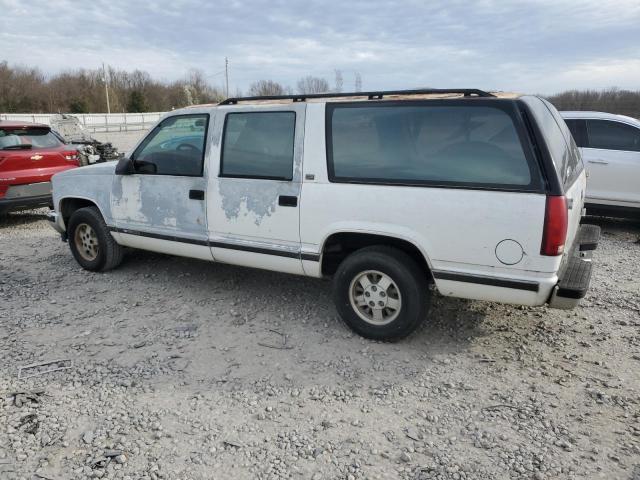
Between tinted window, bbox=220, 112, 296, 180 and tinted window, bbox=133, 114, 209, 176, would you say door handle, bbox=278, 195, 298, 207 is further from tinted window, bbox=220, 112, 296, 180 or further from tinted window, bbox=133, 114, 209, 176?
tinted window, bbox=133, 114, 209, 176

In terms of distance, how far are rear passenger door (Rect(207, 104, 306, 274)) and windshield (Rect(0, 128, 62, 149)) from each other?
527 centimetres

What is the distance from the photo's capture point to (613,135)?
7.44m

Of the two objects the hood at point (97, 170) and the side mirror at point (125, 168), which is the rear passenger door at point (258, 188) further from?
the hood at point (97, 170)

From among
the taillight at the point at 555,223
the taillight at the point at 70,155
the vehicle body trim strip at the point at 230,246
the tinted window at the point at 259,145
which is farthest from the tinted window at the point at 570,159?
the taillight at the point at 70,155

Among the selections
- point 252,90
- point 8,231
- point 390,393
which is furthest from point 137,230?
point 252,90

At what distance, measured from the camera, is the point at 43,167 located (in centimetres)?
805

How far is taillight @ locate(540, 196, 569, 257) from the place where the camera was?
3.07 metres

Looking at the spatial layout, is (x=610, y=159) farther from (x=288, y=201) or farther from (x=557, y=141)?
(x=288, y=201)

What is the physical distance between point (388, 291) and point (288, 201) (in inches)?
42.2

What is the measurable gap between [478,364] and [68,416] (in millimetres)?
2759

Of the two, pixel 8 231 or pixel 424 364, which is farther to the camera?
pixel 8 231

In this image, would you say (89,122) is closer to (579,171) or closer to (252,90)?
(252,90)

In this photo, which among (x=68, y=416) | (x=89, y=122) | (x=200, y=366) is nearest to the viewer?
(x=68, y=416)

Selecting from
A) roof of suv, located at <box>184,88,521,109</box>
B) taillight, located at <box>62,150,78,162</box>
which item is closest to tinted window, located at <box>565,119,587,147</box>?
roof of suv, located at <box>184,88,521,109</box>
